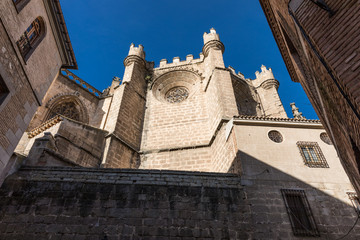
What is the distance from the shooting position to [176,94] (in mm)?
15266

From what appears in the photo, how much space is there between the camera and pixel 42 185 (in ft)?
19.6

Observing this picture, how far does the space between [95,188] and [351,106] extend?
18.8 feet

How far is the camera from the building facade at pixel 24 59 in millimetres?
5186

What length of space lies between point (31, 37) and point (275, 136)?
8.02m

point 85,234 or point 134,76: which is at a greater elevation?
point 134,76

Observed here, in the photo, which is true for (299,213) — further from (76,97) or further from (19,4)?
(76,97)

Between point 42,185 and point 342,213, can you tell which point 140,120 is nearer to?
point 42,185

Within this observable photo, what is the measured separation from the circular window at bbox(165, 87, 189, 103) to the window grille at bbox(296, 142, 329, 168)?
8591 millimetres

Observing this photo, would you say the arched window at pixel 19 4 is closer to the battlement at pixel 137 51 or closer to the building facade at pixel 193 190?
the building facade at pixel 193 190

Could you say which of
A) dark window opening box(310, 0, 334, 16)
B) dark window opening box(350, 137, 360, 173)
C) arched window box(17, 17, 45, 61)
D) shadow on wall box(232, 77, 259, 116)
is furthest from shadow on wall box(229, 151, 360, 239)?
shadow on wall box(232, 77, 259, 116)

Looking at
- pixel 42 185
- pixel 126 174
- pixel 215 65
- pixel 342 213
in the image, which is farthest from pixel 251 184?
pixel 215 65

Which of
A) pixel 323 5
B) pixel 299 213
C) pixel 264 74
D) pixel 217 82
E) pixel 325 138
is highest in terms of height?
pixel 264 74

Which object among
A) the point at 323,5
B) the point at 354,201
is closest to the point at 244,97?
the point at 354,201

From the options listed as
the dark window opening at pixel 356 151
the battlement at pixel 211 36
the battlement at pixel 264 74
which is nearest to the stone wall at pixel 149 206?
the dark window opening at pixel 356 151
